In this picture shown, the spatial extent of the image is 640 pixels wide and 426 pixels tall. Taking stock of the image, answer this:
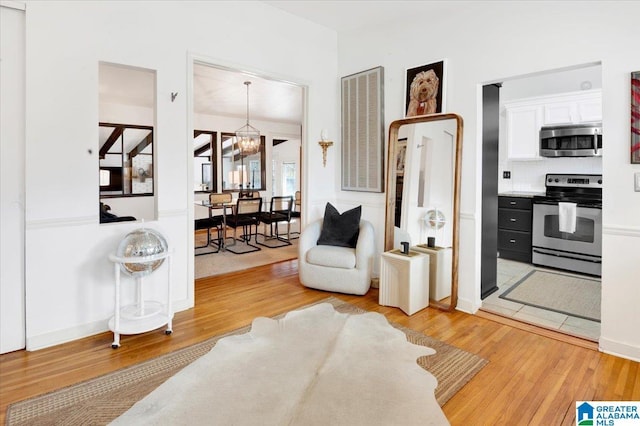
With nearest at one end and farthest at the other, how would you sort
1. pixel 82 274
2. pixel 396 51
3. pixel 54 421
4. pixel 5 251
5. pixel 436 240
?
pixel 54 421 < pixel 5 251 < pixel 82 274 < pixel 436 240 < pixel 396 51

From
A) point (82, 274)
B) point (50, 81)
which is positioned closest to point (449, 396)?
point (82, 274)

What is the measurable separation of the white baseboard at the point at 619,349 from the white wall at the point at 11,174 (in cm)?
423

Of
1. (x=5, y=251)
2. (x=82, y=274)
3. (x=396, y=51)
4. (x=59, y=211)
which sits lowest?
(x=82, y=274)

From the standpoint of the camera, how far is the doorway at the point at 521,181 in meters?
3.21

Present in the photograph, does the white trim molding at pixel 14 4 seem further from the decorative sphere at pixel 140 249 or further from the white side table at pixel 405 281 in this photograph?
the white side table at pixel 405 281

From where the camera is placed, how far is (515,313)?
3361mm

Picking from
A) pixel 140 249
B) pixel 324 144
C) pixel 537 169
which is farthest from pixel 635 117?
pixel 140 249

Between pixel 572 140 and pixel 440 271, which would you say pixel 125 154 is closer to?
pixel 440 271

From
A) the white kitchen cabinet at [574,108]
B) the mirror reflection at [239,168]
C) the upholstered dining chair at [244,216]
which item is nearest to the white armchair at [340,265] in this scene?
the upholstered dining chair at [244,216]

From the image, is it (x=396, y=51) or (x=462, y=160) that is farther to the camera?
(x=396, y=51)

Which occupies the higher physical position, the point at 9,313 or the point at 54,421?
the point at 9,313

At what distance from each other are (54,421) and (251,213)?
4.47 meters

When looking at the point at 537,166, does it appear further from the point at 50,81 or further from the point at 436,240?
the point at 50,81

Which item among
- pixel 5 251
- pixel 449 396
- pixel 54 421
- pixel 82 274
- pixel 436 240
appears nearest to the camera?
pixel 54 421
